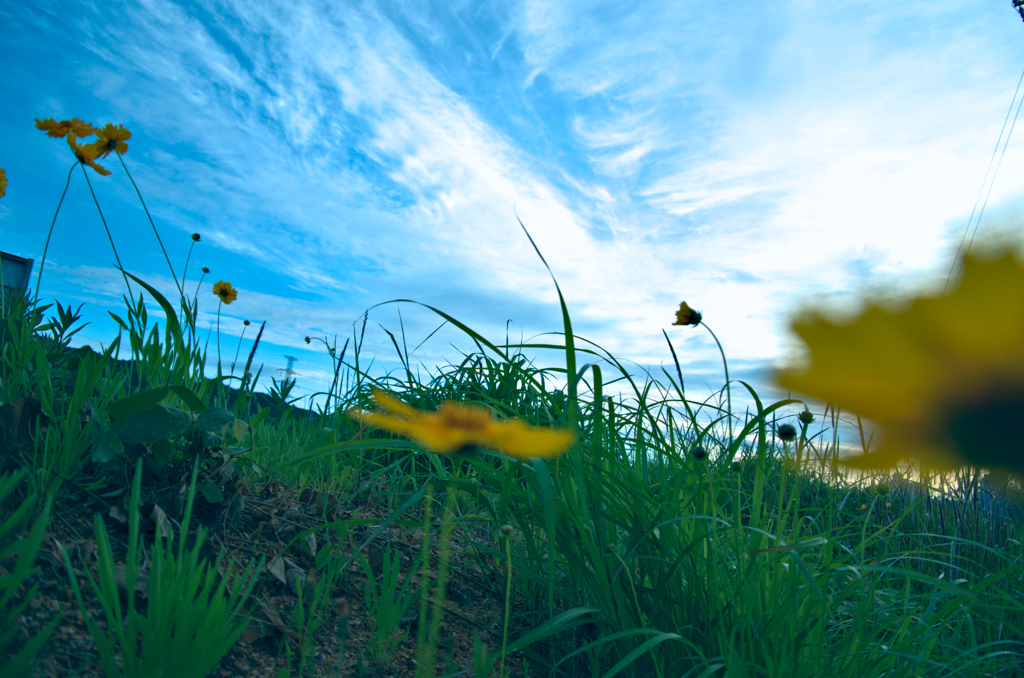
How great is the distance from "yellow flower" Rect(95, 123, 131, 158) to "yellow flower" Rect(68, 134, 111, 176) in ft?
0.42

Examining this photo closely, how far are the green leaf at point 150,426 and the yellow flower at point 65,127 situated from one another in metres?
1.50

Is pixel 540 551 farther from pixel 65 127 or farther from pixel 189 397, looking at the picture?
pixel 65 127

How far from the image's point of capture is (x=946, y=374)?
27 centimetres

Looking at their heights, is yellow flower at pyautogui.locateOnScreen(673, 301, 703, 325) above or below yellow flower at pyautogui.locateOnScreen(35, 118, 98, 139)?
below

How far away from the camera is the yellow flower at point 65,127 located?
2.11 metres

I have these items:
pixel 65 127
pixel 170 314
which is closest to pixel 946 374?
pixel 170 314

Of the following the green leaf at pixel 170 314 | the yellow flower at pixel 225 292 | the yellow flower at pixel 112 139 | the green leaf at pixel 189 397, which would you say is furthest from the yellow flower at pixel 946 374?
the yellow flower at pixel 225 292

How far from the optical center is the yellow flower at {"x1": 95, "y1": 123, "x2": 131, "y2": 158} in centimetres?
230

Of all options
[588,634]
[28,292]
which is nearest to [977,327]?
[588,634]

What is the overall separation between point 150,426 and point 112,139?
5.83 ft

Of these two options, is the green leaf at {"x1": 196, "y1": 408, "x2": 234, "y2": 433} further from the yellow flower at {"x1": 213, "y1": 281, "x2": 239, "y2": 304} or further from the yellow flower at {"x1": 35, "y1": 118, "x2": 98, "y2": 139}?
the yellow flower at {"x1": 213, "y1": 281, "x2": 239, "y2": 304}

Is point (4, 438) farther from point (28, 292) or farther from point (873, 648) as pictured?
point (873, 648)

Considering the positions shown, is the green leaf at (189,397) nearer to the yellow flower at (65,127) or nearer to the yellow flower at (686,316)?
the yellow flower at (686,316)

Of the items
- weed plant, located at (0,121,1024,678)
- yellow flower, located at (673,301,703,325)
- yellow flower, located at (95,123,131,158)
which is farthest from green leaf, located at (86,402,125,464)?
yellow flower, located at (95,123,131,158)
